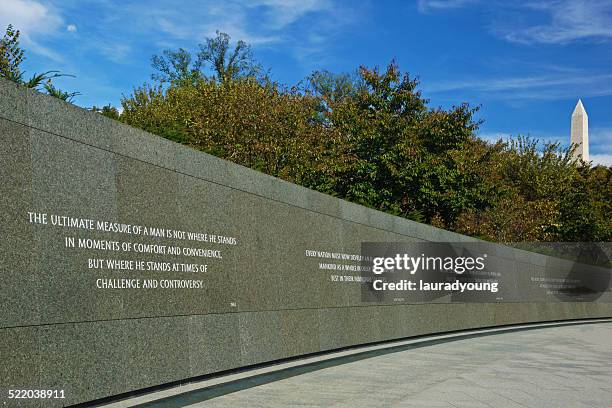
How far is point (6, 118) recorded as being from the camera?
7090 mm

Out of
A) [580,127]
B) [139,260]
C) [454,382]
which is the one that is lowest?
[454,382]

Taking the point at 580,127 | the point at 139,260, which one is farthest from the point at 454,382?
the point at 580,127

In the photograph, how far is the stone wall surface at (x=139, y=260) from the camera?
7184mm

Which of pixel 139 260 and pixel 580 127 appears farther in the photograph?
pixel 580 127

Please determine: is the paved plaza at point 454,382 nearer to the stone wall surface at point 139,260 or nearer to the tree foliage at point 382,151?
the stone wall surface at point 139,260

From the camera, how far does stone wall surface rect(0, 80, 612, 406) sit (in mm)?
7184

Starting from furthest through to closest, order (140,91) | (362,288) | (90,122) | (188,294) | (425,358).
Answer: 1. (140,91)
2. (362,288)
3. (425,358)
4. (188,294)
5. (90,122)

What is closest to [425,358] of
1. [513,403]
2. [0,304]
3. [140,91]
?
[513,403]

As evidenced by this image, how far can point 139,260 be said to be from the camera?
8961mm

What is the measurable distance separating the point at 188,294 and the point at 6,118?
3667mm

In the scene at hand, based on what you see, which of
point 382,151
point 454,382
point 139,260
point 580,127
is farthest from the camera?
point 580,127

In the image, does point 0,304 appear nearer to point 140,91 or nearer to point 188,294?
point 188,294

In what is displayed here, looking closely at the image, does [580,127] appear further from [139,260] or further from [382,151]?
[139,260]

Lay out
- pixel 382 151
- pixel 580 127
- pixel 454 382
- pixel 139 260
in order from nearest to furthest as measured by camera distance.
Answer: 1. pixel 139 260
2. pixel 454 382
3. pixel 382 151
4. pixel 580 127
